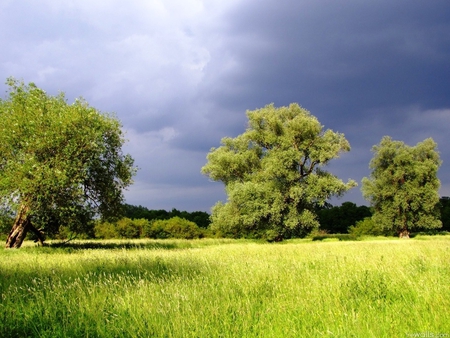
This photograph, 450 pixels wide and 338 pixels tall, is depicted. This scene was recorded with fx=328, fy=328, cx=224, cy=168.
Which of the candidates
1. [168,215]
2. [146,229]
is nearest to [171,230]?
[146,229]

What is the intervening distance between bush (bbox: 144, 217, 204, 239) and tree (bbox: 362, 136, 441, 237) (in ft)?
92.5

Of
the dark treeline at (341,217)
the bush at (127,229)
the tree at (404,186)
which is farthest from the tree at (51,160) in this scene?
the dark treeline at (341,217)

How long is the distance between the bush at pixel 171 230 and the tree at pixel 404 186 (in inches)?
1110

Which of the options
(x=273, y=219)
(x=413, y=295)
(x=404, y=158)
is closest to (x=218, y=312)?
(x=413, y=295)

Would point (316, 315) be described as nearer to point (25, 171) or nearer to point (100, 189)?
point (25, 171)

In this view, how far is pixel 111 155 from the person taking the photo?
23.5 meters

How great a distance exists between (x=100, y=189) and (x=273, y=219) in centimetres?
1920

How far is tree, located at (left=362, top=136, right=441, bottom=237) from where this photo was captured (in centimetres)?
4762

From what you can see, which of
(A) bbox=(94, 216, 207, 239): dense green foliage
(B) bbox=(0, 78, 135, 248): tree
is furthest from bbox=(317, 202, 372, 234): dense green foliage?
(B) bbox=(0, 78, 135, 248): tree

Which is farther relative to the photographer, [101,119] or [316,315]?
[101,119]

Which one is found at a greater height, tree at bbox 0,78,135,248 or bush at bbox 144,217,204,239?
tree at bbox 0,78,135,248

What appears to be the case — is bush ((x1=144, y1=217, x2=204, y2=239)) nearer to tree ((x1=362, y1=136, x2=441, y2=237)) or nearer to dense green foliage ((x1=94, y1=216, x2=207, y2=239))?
dense green foliage ((x1=94, y1=216, x2=207, y2=239))

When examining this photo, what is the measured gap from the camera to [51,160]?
63.6ft

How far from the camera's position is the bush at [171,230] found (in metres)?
51.3
